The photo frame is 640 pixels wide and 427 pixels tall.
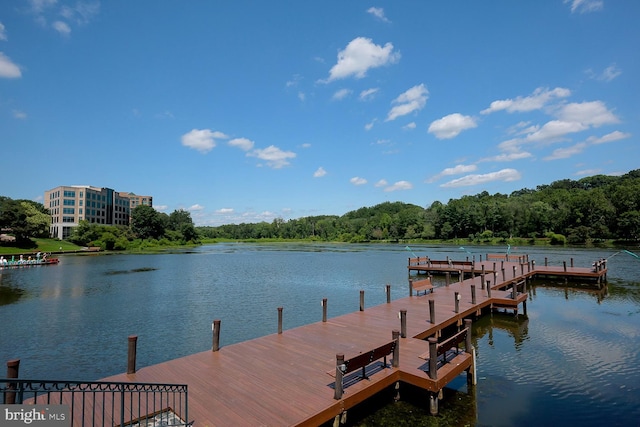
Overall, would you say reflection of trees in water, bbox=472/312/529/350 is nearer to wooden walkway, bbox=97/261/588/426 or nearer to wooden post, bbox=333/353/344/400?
wooden walkway, bbox=97/261/588/426

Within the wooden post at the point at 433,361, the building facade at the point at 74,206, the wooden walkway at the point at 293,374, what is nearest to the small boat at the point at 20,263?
the wooden walkway at the point at 293,374

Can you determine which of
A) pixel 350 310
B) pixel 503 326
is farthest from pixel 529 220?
pixel 350 310

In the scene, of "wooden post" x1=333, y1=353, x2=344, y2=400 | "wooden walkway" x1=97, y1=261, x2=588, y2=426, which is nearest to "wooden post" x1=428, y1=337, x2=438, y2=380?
"wooden walkway" x1=97, y1=261, x2=588, y2=426

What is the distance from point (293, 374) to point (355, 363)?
1886 mm

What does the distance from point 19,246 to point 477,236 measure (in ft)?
361

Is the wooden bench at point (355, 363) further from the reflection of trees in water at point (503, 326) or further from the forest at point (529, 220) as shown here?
the forest at point (529, 220)

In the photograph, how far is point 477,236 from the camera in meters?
100

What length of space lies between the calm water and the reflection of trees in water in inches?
1.9

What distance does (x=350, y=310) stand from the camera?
62.9 feet

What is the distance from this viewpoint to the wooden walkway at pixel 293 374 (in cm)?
681

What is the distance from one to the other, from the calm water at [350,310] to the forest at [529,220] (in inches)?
2350

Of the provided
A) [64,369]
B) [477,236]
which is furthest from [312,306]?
[477,236]

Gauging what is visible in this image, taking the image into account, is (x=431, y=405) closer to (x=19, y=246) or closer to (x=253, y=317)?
(x=253, y=317)

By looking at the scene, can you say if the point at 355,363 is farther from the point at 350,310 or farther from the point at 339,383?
the point at 350,310
